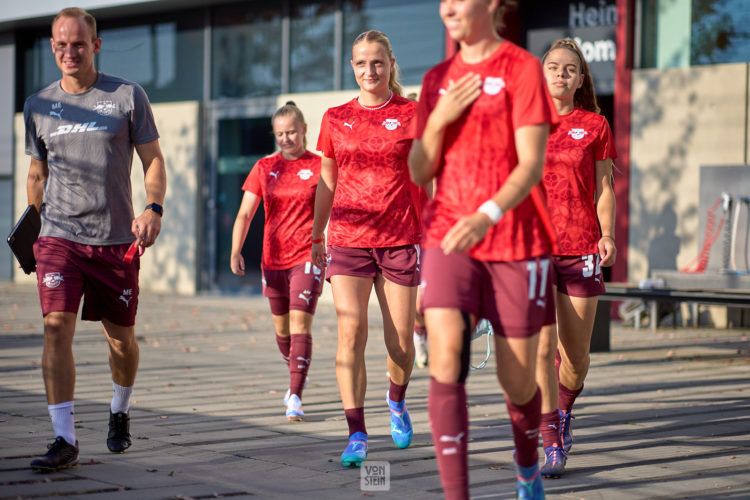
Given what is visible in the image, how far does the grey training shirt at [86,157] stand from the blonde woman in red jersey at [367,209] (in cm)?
107

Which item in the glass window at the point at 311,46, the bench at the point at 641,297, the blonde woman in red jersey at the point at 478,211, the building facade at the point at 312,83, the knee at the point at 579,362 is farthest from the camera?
the glass window at the point at 311,46

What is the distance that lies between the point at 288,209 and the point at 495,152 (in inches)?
150

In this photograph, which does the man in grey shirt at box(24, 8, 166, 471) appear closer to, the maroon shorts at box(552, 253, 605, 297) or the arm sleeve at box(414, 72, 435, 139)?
the arm sleeve at box(414, 72, 435, 139)

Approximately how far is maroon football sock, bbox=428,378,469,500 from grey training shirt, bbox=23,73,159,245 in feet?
7.60

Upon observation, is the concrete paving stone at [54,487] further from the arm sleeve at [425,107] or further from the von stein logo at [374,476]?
the arm sleeve at [425,107]

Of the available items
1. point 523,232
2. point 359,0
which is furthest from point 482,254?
point 359,0

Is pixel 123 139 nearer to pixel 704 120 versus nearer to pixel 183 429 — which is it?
pixel 183 429

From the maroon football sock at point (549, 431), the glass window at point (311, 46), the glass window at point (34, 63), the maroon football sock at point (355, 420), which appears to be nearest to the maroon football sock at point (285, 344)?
the maroon football sock at point (355, 420)

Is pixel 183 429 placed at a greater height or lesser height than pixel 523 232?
lesser

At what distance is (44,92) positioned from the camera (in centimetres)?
546

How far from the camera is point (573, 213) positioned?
17.8 feet

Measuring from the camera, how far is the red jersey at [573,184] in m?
5.40

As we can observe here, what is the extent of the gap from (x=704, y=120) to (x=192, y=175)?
9527 millimetres

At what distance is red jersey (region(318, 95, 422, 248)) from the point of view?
5.60 metres
